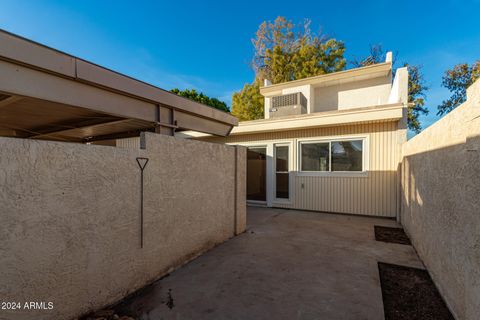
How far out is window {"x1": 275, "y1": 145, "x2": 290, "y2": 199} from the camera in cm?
757

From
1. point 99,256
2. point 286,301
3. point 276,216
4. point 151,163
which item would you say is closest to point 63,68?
point 151,163

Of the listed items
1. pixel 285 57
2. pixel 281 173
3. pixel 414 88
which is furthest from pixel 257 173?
pixel 414 88

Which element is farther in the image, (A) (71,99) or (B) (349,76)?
(B) (349,76)

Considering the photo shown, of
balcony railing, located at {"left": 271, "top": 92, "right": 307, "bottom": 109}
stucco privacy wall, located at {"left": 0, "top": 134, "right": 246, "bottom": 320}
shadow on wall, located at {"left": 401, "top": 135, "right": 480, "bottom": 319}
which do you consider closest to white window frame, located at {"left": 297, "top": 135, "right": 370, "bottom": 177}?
balcony railing, located at {"left": 271, "top": 92, "right": 307, "bottom": 109}

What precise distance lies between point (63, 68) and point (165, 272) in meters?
2.73

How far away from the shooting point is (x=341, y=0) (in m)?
11.9

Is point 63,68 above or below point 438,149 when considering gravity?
above

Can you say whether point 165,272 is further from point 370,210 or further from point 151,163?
point 370,210

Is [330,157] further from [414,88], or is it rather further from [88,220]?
[414,88]

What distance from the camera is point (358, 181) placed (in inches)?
253

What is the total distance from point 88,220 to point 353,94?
10.1 meters

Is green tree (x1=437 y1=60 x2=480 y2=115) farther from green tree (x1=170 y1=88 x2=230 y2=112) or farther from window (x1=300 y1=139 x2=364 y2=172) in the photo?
green tree (x1=170 y1=88 x2=230 y2=112)

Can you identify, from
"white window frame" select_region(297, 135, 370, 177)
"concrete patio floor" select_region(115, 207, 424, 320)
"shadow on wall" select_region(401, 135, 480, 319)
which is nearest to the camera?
"shadow on wall" select_region(401, 135, 480, 319)

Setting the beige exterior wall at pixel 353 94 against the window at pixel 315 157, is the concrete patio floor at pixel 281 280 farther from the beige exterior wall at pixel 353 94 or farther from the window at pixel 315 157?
the beige exterior wall at pixel 353 94
